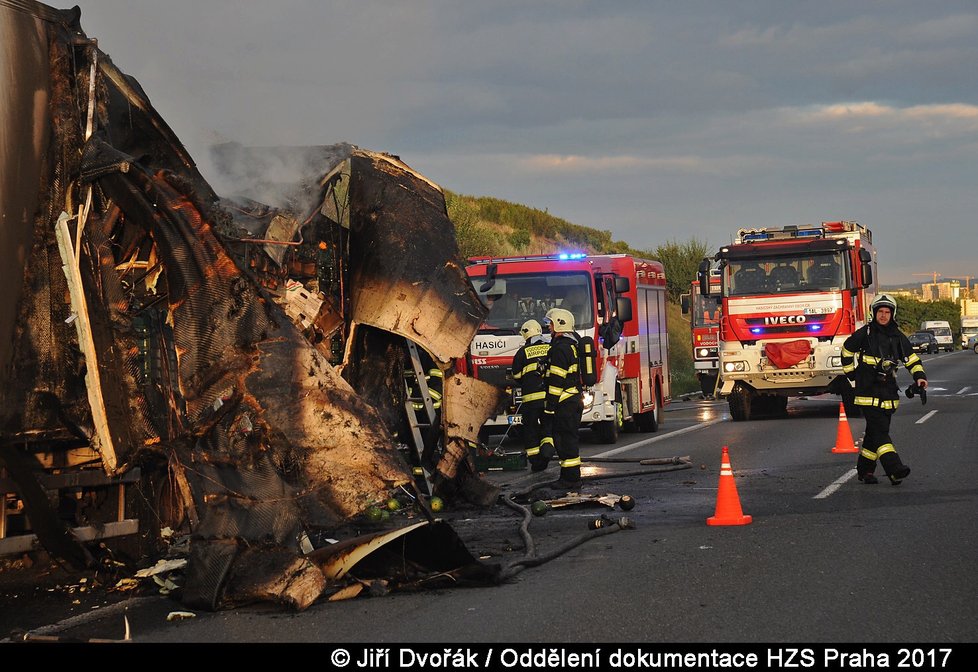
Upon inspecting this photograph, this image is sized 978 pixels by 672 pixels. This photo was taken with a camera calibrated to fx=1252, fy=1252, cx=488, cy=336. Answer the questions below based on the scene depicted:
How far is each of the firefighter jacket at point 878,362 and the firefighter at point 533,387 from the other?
3.19 metres

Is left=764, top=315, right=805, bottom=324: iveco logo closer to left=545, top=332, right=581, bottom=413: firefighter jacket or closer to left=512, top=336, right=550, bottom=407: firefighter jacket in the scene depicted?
left=512, top=336, right=550, bottom=407: firefighter jacket

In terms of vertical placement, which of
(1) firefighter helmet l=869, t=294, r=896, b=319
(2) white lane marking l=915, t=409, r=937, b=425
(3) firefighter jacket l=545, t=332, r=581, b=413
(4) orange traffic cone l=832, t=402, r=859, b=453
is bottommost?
(2) white lane marking l=915, t=409, r=937, b=425

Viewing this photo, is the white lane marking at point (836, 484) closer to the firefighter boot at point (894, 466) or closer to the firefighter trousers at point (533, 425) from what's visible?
the firefighter boot at point (894, 466)

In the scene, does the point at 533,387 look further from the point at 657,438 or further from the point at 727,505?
the point at 657,438

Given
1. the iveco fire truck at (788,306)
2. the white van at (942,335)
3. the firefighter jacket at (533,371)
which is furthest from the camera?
the white van at (942,335)

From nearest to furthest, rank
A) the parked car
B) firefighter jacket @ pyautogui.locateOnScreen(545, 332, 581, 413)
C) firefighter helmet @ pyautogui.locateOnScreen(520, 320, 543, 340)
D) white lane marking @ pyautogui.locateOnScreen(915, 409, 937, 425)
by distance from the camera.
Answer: firefighter jacket @ pyautogui.locateOnScreen(545, 332, 581, 413), firefighter helmet @ pyautogui.locateOnScreen(520, 320, 543, 340), white lane marking @ pyautogui.locateOnScreen(915, 409, 937, 425), the parked car

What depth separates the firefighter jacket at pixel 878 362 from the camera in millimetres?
12094

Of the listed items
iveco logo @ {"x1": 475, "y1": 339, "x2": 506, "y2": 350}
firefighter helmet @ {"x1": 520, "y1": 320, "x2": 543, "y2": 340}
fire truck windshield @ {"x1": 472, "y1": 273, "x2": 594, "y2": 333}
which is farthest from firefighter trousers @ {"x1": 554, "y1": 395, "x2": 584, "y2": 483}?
fire truck windshield @ {"x1": 472, "y1": 273, "x2": 594, "y2": 333}

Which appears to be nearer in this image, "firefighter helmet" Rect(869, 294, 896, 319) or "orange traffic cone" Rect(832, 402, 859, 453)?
"firefighter helmet" Rect(869, 294, 896, 319)

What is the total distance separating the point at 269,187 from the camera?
9.92 meters

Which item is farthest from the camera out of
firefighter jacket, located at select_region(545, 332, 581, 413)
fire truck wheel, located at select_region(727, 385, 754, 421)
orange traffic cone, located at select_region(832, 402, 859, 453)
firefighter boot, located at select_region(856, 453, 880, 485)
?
fire truck wheel, located at select_region(727, 385, 754, 421)

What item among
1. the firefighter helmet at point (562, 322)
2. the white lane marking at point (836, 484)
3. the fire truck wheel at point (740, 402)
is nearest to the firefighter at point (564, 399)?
the firefighter helmet at point (562, 322)

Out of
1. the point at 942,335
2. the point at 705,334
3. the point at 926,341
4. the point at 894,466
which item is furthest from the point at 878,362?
the point at 942,335

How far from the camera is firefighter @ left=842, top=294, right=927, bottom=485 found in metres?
12.1
